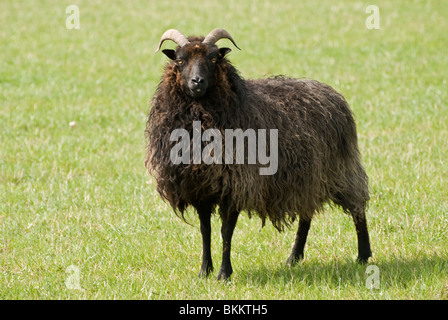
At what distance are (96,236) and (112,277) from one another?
4.30 ft

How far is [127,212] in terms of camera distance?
8.72m

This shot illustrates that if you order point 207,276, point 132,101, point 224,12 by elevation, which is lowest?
point 207,276

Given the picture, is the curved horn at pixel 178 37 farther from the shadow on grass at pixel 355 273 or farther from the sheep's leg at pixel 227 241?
the shadow on grass at pixel 355 273

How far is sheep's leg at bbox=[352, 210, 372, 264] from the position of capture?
287 inches

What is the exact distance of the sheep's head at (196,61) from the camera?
246 inches

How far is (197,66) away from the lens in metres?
6.28

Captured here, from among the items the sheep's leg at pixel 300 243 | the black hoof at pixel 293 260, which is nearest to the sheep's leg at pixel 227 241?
the black hoof at pixel 293 260

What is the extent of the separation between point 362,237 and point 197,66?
8.52 feet

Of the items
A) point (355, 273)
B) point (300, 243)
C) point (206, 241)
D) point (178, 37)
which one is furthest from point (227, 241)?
point (178, 37)

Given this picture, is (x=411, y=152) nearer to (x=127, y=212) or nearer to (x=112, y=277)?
(x=127, y=212)

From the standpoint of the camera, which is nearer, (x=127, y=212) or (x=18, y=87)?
(x=127, y=212)

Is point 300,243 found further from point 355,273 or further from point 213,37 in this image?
point 213,37

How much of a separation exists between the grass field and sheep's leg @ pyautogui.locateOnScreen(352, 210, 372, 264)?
13 centimetres

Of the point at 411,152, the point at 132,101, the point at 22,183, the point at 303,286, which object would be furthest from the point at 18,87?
the point at 303,286
